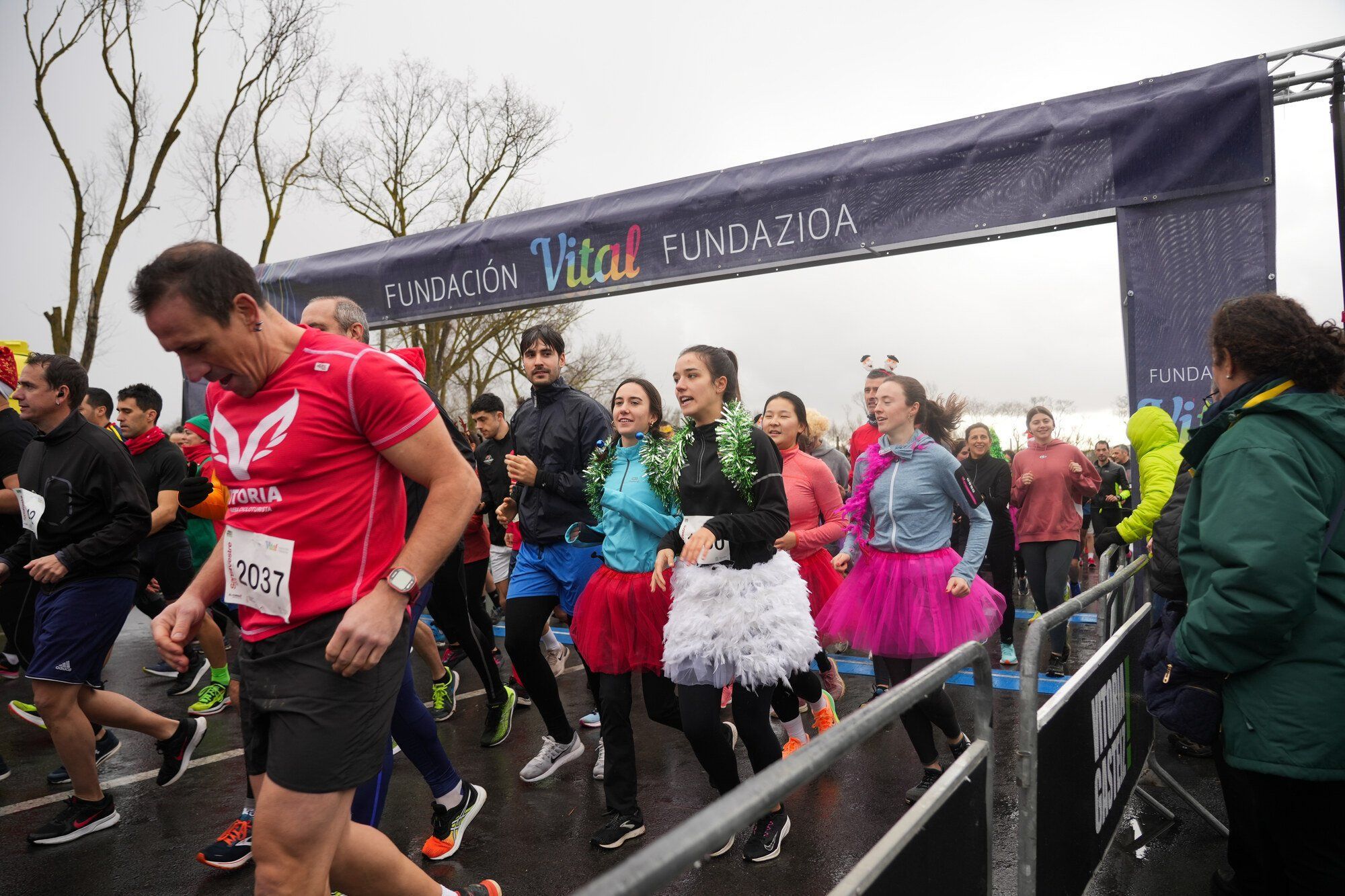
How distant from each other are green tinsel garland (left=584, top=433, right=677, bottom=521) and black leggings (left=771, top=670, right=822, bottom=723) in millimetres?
1154

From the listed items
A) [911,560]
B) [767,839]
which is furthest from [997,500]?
[767,839]

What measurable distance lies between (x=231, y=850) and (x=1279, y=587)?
12.7 ft

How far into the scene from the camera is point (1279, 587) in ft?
6.84

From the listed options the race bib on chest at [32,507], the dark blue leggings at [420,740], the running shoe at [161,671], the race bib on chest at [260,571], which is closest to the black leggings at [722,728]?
the dark blue leggings at [420,740]

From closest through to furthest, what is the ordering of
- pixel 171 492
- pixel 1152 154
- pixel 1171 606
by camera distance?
pixel 1171 606, pixel 1152 154, pixel 171 492

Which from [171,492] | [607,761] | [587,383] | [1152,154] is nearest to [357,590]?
[607,761]

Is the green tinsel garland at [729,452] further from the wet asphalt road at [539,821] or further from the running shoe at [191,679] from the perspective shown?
the running shoe at [191,679]

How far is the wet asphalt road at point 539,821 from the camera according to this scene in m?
3.45

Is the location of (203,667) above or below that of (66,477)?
below

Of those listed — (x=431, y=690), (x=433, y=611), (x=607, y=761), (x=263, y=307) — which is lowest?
(x=431, y=690)

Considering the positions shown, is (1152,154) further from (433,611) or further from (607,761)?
(433,611)

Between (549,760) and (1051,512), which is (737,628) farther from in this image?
(1051,512)

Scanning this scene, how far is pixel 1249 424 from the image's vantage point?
2.25 metres

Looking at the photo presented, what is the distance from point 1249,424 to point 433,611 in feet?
14.7
